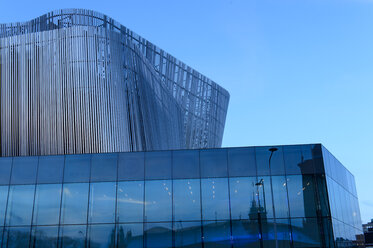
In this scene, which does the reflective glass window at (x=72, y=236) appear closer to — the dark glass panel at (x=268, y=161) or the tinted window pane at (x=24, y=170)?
the tinted window pane at (x=24, y=170)

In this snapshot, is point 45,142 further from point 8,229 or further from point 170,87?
point 170,87

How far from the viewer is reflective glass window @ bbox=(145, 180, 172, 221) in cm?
2803

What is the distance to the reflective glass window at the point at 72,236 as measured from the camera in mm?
27719

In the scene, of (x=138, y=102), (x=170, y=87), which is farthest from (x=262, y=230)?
(x=170, y=87)

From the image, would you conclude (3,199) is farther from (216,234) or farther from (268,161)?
(268,161)

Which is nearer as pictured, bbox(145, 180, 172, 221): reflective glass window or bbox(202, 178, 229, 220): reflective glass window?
bbox(202, 178, 229, 220): reflective glass window

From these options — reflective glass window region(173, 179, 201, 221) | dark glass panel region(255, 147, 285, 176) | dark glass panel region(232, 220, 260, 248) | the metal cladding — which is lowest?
dark glass panel region(232, 220, 260, 248)

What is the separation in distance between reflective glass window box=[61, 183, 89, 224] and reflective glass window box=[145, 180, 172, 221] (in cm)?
423

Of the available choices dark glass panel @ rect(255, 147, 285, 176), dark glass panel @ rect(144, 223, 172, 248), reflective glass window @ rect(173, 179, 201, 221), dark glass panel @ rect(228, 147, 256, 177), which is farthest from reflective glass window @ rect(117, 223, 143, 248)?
dark glass panel @ rect(255, 147, 285, 176)

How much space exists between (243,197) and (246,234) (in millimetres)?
2409

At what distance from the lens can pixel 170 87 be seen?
2190 inches

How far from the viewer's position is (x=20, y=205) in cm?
2905

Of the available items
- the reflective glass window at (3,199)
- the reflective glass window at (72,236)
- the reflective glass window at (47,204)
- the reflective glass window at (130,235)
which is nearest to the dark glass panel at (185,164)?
the reflective glass window at (130,235)

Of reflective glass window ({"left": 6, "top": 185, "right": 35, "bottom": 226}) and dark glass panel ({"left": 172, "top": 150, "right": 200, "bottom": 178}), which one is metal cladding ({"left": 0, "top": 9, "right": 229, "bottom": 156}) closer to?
reflective glass window ({"left": 6, "top": 185, "right": 35, "bottom": 226})
